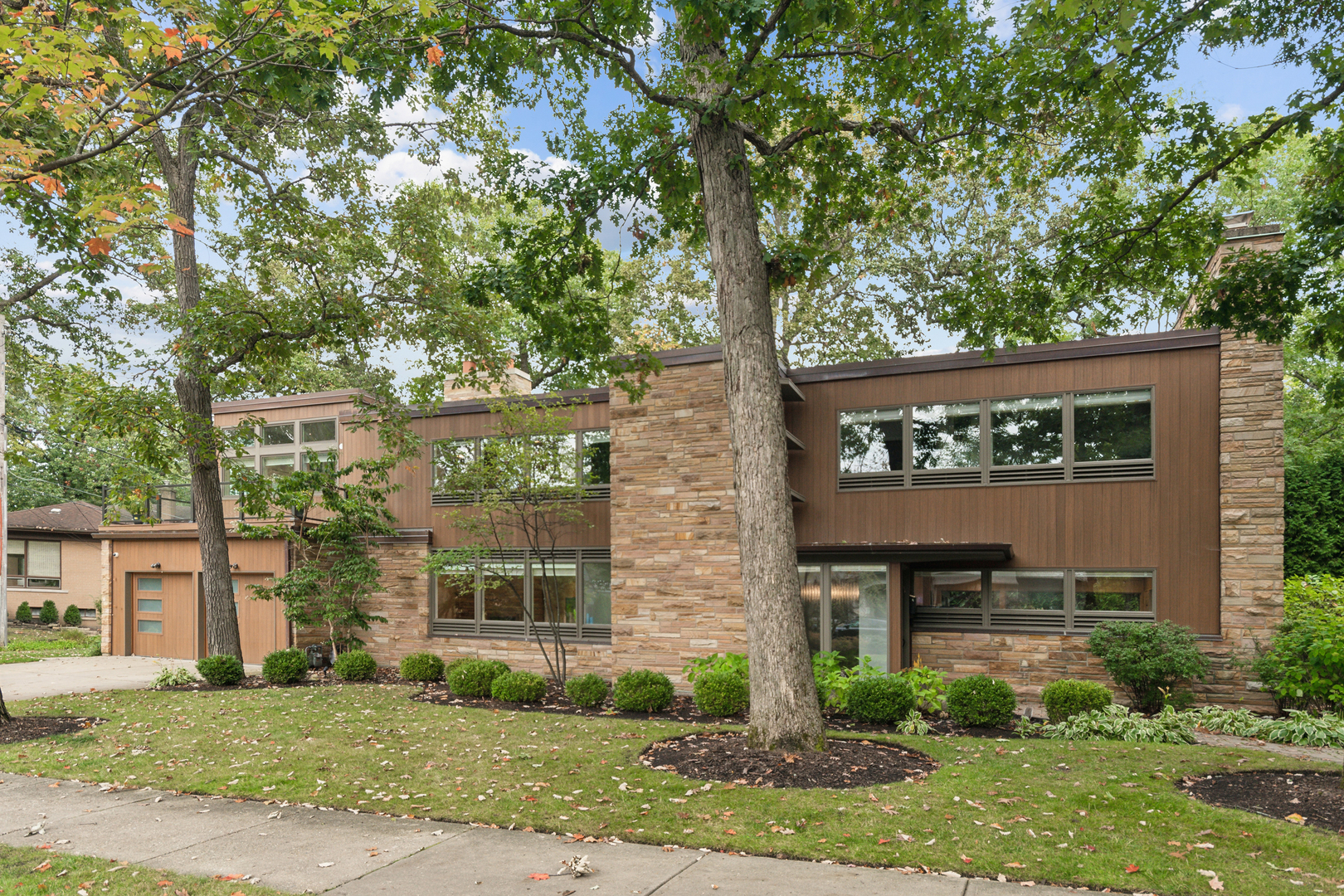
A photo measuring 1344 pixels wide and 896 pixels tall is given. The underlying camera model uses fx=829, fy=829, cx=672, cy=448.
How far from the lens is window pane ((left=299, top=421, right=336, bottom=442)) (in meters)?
17.2

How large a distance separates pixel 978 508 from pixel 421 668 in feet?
29.8

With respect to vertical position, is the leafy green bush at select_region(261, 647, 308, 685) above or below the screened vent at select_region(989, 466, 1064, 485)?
below

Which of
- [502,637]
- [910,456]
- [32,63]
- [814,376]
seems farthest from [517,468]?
[32,63]

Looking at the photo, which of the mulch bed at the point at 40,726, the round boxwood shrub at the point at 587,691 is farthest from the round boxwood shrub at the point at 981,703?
the mulch bed at the point at 40,726

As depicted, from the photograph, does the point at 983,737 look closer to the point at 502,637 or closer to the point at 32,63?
the point at 502,637

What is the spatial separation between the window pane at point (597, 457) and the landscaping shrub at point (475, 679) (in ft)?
12.4

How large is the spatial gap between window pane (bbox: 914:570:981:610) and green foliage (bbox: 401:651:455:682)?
773 cm

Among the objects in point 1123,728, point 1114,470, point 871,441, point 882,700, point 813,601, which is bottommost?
point 1123,728

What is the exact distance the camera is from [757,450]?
8.02 m

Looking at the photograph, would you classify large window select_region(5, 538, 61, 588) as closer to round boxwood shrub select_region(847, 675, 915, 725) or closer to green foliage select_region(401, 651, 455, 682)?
green foliage select_region(401, 651, 455, 682)

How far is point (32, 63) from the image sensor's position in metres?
5.17

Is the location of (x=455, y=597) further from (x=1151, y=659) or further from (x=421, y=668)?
(x=1151, y=659)

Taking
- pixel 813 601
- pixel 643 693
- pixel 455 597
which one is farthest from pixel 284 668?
pixel 813 601

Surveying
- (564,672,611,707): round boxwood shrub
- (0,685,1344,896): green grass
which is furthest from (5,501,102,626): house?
(564,672,611,707): round boxwood shrub
